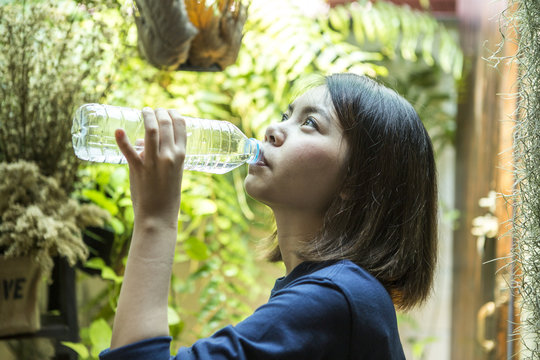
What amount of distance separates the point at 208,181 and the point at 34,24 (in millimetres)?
850

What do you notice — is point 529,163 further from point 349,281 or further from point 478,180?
point 478,180

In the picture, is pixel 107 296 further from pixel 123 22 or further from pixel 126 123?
pixel 126 123

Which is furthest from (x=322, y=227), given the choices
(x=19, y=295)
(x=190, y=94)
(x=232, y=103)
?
(x=232, y=103)

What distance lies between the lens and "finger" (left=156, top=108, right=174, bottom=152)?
27.7 inches

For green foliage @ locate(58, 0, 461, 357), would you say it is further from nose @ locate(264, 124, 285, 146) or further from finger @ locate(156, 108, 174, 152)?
finger @ locate(156, 108, 174, 152)

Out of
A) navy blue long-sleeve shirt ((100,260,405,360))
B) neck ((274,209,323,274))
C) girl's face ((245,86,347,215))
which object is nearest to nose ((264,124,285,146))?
girl's face ((245,86,347,215))

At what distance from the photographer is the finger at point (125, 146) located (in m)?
0.68

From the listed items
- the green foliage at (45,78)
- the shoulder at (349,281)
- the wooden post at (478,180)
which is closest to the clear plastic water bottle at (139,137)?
the shoulder at (349,281)

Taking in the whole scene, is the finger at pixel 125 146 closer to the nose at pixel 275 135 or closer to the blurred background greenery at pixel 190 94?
the nose at pixel 275 135

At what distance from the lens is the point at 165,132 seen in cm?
70

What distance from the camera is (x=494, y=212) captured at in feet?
6.53

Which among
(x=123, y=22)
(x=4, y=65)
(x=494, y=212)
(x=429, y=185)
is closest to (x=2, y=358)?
(x=4, y=65)

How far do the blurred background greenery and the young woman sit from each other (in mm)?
251

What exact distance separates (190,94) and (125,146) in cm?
138
